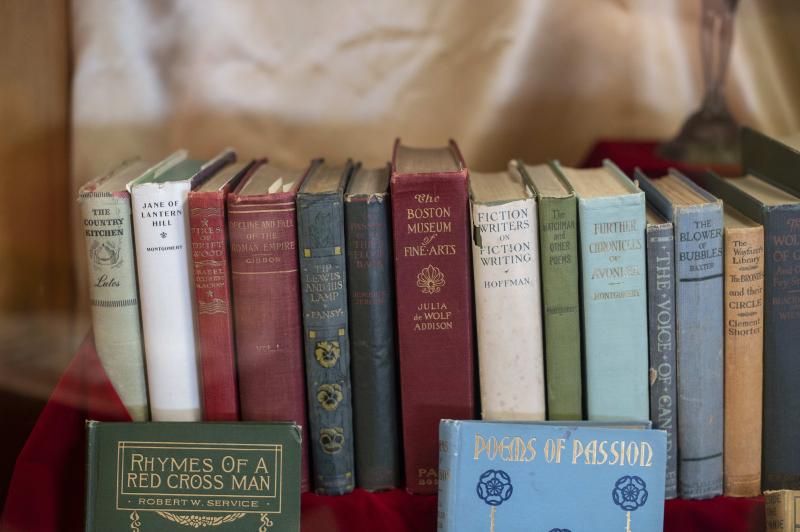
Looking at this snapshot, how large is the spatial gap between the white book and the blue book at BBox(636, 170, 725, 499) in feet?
0.41

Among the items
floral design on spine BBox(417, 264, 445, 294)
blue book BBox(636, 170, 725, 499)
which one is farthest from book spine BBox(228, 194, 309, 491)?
blue book BBox(636, 170, 725, 499)

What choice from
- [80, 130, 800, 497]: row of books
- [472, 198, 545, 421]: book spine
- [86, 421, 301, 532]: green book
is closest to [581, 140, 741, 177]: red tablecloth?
[80, 130, 800, 497]: row of books

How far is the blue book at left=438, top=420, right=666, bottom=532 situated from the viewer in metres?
0.73

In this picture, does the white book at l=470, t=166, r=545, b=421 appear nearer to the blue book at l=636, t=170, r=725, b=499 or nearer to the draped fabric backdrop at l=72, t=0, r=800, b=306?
the blue book at l=636, t=170, r=725, b=499

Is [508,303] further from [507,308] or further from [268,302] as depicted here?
[268,302]

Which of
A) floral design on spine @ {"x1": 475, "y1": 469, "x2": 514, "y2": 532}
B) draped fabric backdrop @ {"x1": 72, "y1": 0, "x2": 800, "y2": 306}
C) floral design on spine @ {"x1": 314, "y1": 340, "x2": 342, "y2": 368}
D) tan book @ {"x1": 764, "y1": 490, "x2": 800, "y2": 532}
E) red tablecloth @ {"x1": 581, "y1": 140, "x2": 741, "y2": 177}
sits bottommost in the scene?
tan book @ {"x1": 764, "y1": 490, "x2": 800, "y2": 532}

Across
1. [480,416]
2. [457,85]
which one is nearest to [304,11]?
[457,85]

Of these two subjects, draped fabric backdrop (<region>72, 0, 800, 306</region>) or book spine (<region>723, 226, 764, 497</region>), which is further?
draped fabric backdrop (<region>72, 0, 800, 306</region>)

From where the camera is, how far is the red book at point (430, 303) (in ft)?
2.42

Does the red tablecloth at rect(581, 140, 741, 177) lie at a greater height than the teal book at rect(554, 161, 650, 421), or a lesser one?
greater

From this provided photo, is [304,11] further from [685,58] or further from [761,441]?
[761,441]

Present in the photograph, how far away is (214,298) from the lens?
76 cm

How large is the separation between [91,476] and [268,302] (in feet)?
0.73

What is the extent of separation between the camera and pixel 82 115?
1081 mm
